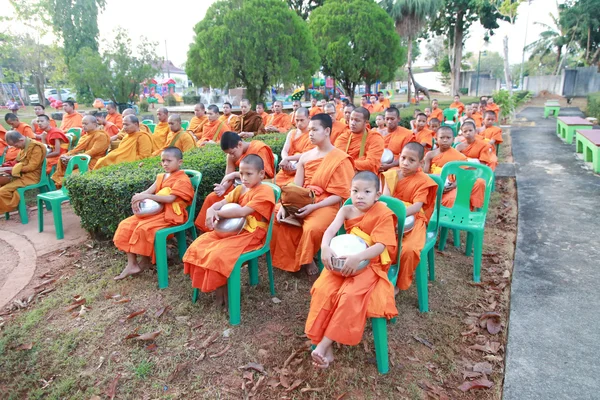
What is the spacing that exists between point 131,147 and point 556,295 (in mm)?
6096

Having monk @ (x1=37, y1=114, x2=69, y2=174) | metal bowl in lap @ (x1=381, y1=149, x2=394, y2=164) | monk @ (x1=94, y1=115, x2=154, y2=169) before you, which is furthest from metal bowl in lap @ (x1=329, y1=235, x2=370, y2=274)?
monk @ (x1=37, y1=114, x2=69, y2=174)

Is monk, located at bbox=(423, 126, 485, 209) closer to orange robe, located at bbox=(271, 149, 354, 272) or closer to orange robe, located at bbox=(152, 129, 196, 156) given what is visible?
orange robe, located at bbox=(271, 149, 354, 272)

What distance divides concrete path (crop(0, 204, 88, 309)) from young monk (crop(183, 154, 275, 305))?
7.03 ft

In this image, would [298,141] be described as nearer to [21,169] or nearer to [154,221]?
[154,221]

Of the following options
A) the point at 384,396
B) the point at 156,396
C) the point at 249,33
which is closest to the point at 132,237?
the point at 156,396

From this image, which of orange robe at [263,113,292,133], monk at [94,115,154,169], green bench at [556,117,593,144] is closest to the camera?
monk at [94,115,154,169]

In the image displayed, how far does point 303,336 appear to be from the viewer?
10.6 ft

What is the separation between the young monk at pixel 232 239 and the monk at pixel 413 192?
1191 mm

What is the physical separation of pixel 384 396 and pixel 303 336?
0.83 metres

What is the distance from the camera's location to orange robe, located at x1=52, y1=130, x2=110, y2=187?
6930mm

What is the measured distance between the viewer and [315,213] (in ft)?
12.8

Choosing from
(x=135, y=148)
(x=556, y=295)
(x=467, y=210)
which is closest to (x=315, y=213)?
(x=467, y=210)

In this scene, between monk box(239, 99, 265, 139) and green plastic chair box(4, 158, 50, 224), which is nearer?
green plastic chair box(4, 158, 50, 224)

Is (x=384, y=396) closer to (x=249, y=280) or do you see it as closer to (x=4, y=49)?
(x=249, y=280)
